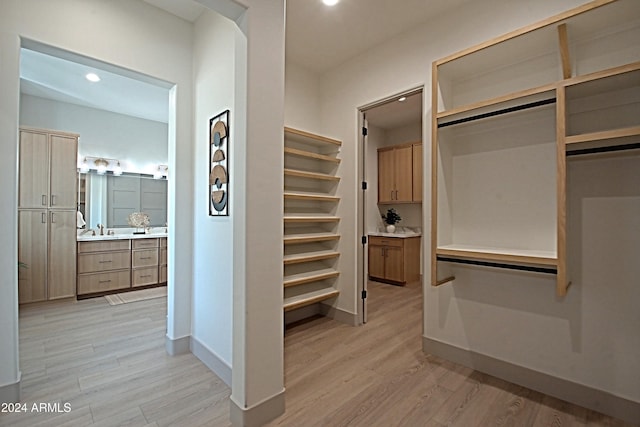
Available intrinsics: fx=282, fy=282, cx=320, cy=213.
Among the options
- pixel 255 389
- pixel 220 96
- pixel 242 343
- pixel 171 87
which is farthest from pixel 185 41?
pixel 255 389

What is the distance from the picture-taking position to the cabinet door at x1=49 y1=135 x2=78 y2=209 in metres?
3.89

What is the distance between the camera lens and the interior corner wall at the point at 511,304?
5.68ft

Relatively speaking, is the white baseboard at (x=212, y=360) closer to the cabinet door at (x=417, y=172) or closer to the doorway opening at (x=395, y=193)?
the doorway opening at (x=395, y=193)

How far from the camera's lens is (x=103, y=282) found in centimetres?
430

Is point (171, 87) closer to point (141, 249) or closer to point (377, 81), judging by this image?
point (377, 81)

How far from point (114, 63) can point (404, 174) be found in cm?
451

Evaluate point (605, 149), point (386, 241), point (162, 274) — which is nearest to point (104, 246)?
point (162, 274)

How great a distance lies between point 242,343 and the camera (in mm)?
1593

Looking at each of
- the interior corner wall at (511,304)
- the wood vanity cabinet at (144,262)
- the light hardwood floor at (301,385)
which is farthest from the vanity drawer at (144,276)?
the interior corner wall at (511,304)

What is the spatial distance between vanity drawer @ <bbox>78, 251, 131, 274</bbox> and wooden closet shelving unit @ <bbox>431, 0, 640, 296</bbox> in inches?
182

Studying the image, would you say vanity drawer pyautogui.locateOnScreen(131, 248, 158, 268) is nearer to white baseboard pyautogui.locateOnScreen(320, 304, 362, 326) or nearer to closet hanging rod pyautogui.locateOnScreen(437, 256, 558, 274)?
white baseboard pyautogui.locateOnScreen(320, 304, 362, 326)

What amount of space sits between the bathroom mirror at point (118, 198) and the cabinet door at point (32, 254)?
84cm

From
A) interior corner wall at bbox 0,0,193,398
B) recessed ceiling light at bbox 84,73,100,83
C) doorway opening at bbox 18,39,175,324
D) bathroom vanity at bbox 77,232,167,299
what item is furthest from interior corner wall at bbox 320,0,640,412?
bathroom vanity at bbox 77,232,167,299

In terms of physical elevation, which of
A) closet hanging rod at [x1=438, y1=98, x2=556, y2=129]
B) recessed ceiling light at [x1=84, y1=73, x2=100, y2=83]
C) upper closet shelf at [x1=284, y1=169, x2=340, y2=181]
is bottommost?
upper closet shelf at [x1=284, y1=169, x2=340, y2=181]
